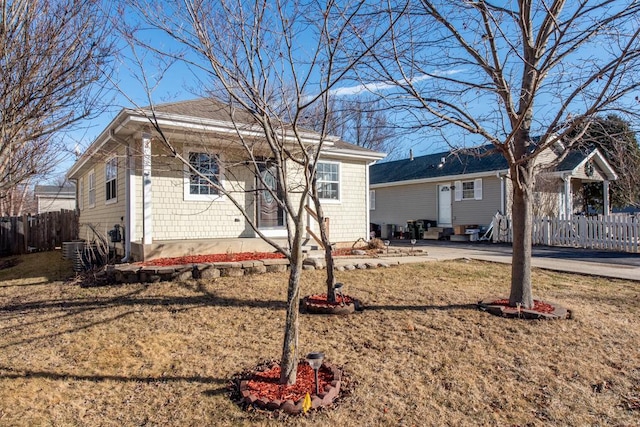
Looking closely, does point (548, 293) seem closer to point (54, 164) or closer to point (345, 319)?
point (345, 319)

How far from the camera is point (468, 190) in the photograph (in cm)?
1828

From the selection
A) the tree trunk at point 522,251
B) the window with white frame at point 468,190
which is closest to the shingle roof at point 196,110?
the tree trunk at point 522,251

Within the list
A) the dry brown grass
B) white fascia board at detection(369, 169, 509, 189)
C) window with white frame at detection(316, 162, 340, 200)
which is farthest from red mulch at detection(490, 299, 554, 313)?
white fascia board at detection(369, 169, 509, 189)

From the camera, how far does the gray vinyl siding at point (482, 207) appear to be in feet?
56.0

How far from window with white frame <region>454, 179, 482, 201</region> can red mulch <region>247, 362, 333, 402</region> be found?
52.4 feet

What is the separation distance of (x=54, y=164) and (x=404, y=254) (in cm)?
732

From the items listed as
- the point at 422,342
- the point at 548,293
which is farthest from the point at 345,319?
the point at 548,293

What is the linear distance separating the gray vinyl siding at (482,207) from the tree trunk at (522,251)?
41.1 ft

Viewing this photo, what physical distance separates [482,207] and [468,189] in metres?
1.15

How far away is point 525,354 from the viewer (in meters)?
3.89

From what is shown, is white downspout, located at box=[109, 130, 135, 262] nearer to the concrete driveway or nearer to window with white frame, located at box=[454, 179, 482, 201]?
the concrete driveway

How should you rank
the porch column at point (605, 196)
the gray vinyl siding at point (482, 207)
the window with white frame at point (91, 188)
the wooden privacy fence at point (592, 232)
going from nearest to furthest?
the wooden privacy fence at point (592, 232) → the window with white frame at point (91, 188) → the gray vinyl siding at point (482, 207) → the porch column at point (605, 196)

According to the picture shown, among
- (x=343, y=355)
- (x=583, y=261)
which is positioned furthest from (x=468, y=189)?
(x=343, y=355)

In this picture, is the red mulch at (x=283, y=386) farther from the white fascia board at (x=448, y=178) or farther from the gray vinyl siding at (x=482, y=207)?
the gray vinyl siding at (x=482, y=207)
